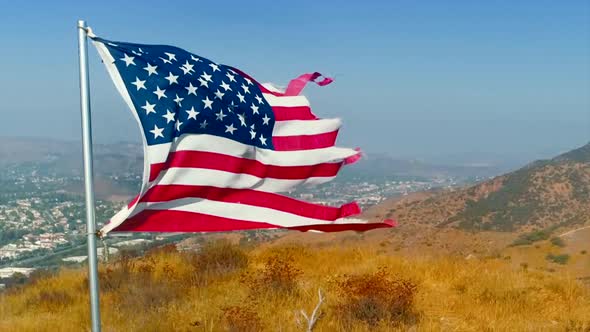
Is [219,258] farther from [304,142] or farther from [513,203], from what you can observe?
[513,203]

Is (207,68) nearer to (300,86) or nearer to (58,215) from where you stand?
(300,86)

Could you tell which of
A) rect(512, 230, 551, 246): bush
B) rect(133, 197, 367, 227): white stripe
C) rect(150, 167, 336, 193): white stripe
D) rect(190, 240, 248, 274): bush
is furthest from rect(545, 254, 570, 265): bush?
rect(133, 197, 367, 227): white stripe

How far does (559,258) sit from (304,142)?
18357 mm

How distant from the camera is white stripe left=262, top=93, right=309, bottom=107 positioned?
5.93 m

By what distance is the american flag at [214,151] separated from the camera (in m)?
4.65

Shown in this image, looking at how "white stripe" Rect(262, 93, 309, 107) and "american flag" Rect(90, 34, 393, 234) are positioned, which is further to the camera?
"white stripe" Rect(262, 93, 309, 107)

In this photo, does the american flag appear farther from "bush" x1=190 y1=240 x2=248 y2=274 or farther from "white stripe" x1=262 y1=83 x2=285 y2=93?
"bush" x1=190 y1=240 x2=248 y2=274

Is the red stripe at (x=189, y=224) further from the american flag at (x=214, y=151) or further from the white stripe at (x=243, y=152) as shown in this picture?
the white stripe at (x=243, y=152)

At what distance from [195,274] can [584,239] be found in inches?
802

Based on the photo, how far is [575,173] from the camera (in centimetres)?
5747

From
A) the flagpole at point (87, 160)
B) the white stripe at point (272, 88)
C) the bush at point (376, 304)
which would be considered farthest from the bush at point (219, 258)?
the flagpole at point (87, 160)

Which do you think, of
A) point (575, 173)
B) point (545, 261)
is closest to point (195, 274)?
point (545, 261)

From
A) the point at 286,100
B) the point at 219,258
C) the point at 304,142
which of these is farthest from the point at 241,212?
the point at 219,258

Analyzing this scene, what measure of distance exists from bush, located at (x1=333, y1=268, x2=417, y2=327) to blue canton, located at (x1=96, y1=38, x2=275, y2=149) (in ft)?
11.1
